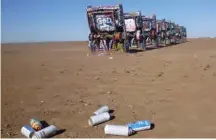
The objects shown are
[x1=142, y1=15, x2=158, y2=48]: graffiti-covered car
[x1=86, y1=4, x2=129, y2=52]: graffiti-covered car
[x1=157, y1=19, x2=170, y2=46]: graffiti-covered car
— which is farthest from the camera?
[x1=157, y1=19, x2=170, y2=46]: graffiti-covered car

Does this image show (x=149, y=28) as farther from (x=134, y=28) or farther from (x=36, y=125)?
(x=36, y=125)

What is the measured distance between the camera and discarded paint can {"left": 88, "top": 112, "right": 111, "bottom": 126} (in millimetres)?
5215

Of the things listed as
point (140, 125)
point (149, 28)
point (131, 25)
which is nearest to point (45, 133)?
point (140, 125)

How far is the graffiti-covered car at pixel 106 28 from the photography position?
1903cm

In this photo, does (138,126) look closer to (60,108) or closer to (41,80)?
(60,108)

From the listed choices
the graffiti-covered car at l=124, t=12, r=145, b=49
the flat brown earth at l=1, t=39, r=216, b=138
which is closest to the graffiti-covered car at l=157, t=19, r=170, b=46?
the graffiti-covered car at l=124, t=12, r=145, b=49

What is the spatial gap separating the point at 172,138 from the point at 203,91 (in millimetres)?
2903

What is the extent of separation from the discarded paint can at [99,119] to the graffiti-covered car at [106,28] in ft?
45.9

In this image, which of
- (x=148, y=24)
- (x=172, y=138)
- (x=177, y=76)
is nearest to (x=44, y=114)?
(x=172, y=138)

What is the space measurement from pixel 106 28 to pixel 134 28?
4.67m

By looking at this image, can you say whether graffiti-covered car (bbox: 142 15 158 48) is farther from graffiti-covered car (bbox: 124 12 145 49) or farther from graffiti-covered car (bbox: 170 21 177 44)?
graffiti-covered car (bbox: 170 21 177 44)

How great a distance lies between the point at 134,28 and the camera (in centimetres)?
2383

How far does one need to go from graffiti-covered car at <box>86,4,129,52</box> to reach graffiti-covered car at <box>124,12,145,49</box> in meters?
3.79

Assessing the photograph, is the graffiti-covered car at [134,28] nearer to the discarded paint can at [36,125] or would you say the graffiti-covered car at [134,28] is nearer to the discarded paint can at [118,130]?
the discarded paint can at [36,125]
